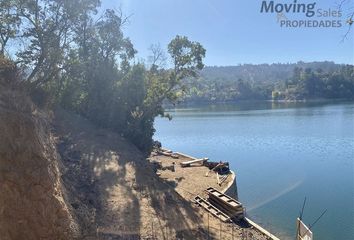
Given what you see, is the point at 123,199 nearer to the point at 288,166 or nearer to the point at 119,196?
the point at 119,196

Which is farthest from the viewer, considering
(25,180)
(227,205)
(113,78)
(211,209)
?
(113,78)

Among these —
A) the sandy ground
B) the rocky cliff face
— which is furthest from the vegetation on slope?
the rocky cliff face

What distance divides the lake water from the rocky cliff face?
13.6m

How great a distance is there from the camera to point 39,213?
29.6ft

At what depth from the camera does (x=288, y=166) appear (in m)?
34.9

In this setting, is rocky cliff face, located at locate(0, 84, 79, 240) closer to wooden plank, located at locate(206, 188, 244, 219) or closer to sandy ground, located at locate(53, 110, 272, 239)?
sandy ground, located at locate(53, 110, 272, 239)

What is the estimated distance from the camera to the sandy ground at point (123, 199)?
13.6 m

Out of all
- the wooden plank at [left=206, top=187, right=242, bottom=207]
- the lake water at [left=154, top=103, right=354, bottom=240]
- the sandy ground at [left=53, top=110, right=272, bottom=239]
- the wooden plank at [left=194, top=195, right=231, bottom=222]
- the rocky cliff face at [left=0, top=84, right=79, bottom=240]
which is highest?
the rocky cliff face at [left=0, top=84, right=79, bottom=240]

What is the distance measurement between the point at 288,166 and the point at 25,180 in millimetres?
29718

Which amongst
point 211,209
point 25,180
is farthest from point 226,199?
point 25,180

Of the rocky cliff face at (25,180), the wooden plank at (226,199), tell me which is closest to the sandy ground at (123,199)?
the wooden plank at (226,199)

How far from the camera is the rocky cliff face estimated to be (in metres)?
8.45

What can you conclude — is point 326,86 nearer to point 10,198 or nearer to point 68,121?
point 68,121

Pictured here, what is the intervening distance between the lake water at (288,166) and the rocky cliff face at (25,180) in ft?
44.5
